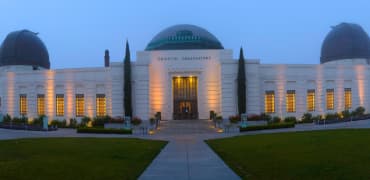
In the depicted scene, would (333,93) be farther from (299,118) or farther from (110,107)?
(110,107)

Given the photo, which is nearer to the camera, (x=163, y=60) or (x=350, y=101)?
(x=163, y=60)

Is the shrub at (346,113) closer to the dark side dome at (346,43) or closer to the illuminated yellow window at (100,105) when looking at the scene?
the dark side dome at (346,43)

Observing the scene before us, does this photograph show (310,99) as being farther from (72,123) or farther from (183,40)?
(72,123)

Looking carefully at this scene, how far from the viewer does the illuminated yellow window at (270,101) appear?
41.5m

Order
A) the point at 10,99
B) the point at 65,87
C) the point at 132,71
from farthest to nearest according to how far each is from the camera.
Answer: the point at 10,99
the point at 65,87
the point at 132,71

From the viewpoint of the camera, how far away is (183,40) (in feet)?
153

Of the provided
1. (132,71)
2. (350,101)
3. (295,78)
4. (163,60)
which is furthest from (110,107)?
(350,101)

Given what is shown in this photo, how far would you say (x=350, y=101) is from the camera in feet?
149

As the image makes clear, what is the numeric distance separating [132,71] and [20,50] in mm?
21498

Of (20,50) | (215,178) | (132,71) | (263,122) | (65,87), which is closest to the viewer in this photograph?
(215,178)

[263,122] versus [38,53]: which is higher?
[38,53]

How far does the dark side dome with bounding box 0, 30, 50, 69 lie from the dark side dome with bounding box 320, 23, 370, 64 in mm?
43517

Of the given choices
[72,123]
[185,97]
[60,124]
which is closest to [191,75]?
[185,97]

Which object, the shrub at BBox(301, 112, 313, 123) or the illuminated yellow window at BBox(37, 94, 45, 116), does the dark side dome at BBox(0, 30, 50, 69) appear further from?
the shrub at BBox(301, 112, 313, 123)
